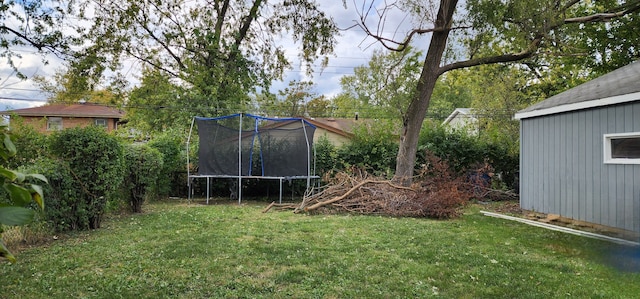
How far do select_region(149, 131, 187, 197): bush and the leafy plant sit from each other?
35.1 ft

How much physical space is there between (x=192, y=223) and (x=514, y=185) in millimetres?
9916

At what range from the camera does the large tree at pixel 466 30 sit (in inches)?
351

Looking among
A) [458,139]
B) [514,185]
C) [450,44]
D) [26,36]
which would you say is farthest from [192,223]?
[514,185]

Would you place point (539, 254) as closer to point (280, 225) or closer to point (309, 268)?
point (309, 268)

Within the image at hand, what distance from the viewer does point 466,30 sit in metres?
10.4

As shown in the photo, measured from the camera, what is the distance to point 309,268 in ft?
13.5

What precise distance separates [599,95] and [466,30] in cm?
426

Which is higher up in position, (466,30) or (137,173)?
(466,30)

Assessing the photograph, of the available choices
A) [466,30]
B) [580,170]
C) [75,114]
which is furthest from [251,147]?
[75,114]

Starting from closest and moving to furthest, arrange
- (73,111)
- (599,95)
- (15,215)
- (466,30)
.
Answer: (15,215) < (599,95) < (466,30) < (73,111)

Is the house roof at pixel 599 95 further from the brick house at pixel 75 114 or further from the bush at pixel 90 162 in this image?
the brick house at pixel 75 114

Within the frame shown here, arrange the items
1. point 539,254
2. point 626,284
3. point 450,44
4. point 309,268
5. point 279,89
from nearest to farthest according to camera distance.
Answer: point 626,284
point 309,268
point 539,254
point 450,44
point 279,89

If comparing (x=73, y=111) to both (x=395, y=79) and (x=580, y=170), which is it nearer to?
(x=395, y=79)

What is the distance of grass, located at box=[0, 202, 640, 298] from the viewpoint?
11.3 feet
